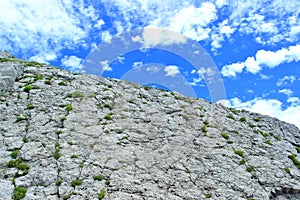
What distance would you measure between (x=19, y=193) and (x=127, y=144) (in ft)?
21.8

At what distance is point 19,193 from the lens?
1376 centimetres

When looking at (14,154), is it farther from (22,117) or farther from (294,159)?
(294,159)

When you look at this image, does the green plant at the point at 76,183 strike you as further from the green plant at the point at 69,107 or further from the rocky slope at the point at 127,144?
the green plant at the point at 69,107

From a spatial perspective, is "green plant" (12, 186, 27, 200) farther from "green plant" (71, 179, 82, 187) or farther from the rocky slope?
"green plant" (71, 179, 82, 187)

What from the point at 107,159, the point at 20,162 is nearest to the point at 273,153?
the point at 107,159

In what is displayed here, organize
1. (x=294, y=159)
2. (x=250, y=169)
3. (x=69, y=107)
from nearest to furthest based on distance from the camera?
(x=250, y=169), (x=294, y=159), (x=69, y=107)

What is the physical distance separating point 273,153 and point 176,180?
307 inches

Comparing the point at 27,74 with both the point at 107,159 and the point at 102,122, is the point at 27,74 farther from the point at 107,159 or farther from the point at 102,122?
the point at 107,159

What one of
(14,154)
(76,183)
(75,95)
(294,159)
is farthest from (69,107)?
(294,159)

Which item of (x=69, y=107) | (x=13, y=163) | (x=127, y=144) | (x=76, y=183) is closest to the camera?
(x=76, y=183)

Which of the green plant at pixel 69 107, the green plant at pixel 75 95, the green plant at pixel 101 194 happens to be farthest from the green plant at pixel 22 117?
the green plant at pixel 101 194

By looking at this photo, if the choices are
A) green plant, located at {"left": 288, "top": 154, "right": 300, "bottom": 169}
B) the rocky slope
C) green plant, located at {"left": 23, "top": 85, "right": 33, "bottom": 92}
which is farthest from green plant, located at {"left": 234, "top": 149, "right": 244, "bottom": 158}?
green plant, located at {"left": 23, "top": 85, "right": 33, "bottom": 92}

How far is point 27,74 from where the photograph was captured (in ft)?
79.2

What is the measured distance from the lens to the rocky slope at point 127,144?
596 inches
